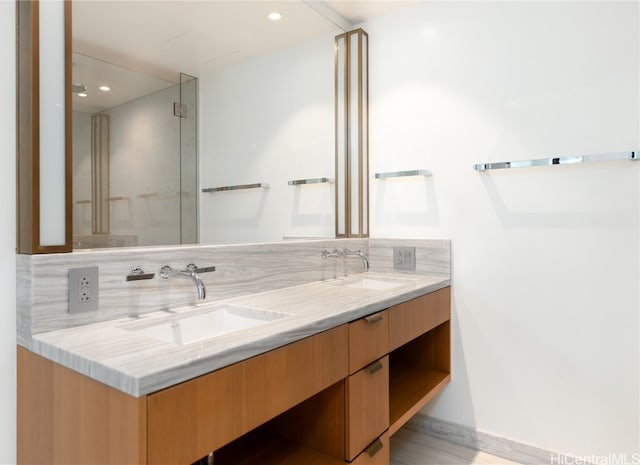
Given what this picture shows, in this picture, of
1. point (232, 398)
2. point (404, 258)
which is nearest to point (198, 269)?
point (232, 398)

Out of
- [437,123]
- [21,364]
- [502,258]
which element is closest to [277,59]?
[437,123]

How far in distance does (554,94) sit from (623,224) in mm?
603

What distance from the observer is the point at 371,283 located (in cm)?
202

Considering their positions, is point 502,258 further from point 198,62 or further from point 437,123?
point 198,62

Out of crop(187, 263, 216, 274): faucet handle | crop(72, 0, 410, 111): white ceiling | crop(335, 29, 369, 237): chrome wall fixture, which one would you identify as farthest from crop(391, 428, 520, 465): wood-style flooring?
crop(72, 0, 410, 111): white ceiling

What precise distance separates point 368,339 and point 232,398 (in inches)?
23.3

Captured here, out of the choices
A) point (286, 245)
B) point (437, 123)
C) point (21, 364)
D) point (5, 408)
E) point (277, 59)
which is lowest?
point (5, 408)

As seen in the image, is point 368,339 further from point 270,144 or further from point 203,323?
point 270,144

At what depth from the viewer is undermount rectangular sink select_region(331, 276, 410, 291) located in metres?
1.91

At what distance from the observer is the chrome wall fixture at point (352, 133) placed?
2.26 m

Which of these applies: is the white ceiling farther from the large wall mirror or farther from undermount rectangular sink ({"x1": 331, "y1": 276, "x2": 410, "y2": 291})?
undermount rectangular sink ({"x1": 331, "y1": 276, "x2": 410, "y2": 291})

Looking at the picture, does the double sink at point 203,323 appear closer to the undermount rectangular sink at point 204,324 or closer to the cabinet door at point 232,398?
the undermount rectangular sink at point 204,324

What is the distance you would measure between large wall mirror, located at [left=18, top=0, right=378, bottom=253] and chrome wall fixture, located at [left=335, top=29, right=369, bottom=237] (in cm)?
5

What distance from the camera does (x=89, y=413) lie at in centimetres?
83
